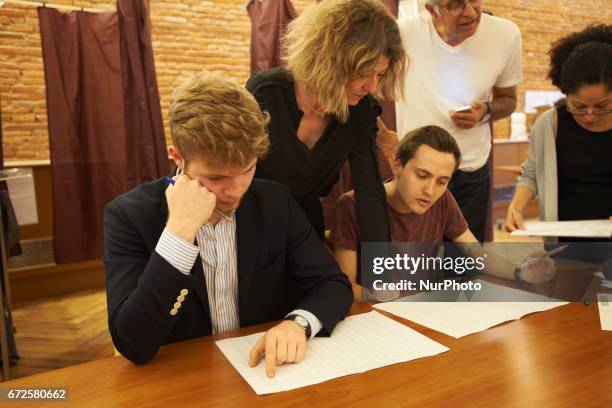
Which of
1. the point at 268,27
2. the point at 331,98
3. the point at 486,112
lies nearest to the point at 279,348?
the point at 331,98

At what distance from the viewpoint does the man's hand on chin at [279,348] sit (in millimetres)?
925

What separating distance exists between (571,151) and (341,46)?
3.39 ft

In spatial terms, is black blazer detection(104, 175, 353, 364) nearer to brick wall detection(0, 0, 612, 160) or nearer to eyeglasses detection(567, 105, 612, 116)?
eyeglasses detection(567, 105, 612, 116)

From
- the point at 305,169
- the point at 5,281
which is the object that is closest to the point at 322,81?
the point at 305,169

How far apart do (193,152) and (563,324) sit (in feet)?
2.92

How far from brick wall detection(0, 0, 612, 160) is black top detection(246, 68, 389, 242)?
2339 mm

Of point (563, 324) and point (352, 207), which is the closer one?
point (563, 324)

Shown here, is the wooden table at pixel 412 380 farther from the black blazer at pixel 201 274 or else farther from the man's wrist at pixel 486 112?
the man's wrist at pixel 486 112

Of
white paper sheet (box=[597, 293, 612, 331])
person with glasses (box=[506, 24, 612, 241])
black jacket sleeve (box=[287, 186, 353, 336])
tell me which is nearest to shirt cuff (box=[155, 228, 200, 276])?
black jacket sleeve (box=[287, 186, 353, 336])

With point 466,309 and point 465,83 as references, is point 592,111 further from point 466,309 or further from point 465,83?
point 466,309

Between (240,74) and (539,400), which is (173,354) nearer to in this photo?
(539,400)

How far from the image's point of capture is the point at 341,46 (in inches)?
52.6

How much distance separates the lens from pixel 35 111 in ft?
15.5

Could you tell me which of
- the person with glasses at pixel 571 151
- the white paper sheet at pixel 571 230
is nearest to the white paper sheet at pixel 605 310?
the white paper sheet at pixel 571 230
